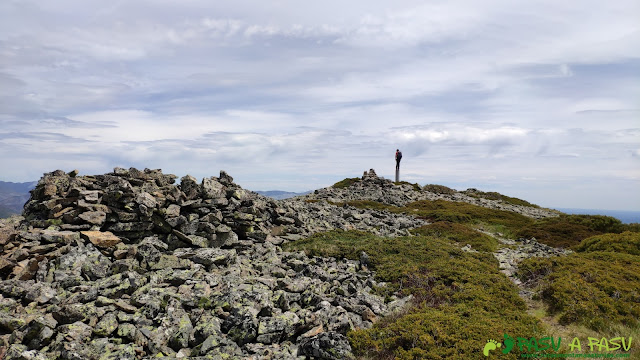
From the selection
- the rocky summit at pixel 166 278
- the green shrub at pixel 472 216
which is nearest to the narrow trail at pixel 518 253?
the rocky summit at pixel 166 278

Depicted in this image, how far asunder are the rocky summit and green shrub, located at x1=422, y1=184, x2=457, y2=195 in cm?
4887

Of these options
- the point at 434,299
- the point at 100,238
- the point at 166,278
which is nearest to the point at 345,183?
the point at 100,238

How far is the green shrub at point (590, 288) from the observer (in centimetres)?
1434

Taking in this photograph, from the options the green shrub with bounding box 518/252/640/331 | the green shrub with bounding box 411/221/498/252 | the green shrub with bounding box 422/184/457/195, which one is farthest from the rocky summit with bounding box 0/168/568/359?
the green shrub with bounding box 422/184/457/195

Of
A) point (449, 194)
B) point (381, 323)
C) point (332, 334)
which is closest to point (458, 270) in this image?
point (381, 323)

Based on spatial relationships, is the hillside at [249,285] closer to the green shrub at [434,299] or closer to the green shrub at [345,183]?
the green shrub at [434,299]

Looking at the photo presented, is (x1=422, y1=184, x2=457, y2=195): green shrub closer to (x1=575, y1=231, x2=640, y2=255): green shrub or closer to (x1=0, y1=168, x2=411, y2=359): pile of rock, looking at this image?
(x1=575, y1=231, x2=640, y2=255): green shrub

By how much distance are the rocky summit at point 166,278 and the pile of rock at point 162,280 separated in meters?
0.05

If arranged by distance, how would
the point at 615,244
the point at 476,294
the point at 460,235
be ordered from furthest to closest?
the point at 460,235 < the point at 615,244 < the point at 476,294

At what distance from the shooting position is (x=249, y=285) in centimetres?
1530

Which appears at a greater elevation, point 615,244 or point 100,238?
point 100,238

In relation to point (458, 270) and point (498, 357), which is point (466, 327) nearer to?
point (498, 357)

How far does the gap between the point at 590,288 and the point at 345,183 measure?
57.4 meters

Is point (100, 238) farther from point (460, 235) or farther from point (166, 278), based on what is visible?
point (460, 235)
